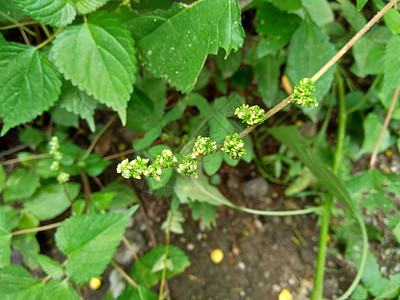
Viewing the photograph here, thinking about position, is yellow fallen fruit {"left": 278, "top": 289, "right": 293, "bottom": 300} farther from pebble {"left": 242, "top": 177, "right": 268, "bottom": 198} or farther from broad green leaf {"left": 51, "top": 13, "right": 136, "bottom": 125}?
broad green leaf {"left": 51, "top": 13, "right": 136, "bottom": 125}

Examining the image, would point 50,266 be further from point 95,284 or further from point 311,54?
point 311,54

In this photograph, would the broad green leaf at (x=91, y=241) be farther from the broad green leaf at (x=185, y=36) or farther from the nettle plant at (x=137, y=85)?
the broad green leaf at (x=185, y=36)

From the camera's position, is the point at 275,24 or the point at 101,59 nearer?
the point at 101,59

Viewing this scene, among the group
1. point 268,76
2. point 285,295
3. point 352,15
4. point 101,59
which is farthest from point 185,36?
point 285,295

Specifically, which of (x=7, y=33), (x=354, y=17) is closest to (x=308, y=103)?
(x=354, y=17)

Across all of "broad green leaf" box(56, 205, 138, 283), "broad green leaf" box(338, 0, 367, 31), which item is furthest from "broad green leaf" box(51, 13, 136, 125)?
"broad green leaf" box(338, 0, 367, 31)
